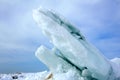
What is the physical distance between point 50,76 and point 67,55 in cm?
161

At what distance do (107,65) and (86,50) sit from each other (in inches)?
44.7

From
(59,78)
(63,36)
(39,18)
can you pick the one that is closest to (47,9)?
(39,18)

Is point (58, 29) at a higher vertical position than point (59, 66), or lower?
higher

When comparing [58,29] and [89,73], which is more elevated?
[58,29]

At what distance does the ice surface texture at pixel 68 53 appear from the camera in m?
11.4

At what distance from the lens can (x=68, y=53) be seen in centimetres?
1160

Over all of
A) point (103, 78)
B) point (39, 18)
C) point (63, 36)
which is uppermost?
point (39, 18)

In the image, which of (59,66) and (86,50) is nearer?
(86,50)

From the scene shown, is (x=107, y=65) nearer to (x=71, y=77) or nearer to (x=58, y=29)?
(x=71, y=77)

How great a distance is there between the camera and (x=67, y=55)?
11.8 m

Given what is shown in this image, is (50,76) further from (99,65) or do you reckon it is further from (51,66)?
(99,65)

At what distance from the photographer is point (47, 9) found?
12.3m

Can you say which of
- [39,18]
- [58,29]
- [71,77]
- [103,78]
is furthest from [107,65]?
[39,18]

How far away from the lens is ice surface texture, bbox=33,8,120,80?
11.4 metres
